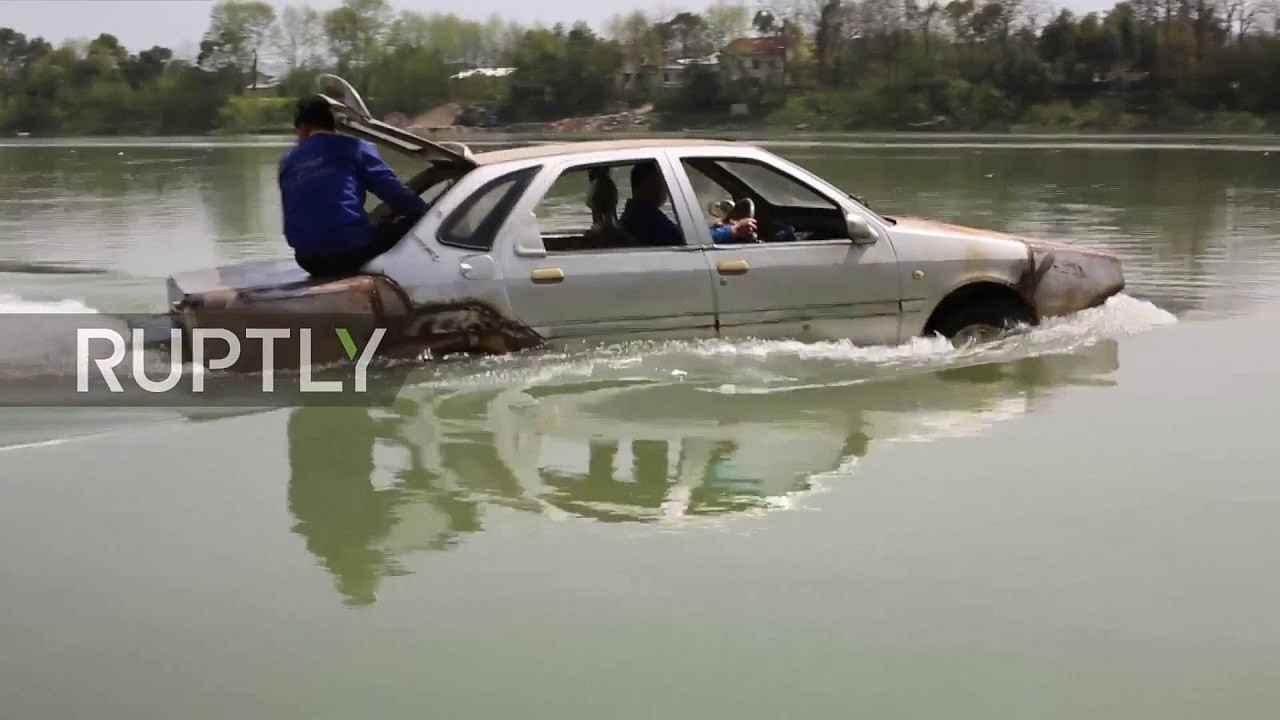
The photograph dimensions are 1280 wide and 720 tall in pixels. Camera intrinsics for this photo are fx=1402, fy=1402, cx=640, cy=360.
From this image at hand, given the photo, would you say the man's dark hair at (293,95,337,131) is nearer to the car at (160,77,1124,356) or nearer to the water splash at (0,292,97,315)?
the car at (160,77,1124,356)

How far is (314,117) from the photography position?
7.34m

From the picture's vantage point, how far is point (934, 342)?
816 cm

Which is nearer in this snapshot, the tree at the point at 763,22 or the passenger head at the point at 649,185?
the passenger head at the point at 649,185

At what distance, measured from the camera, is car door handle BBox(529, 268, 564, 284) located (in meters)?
7.32

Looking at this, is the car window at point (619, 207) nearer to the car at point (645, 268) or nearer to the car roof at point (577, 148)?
the car at point (645, 268)

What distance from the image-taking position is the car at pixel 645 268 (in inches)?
283

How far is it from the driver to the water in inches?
23.9

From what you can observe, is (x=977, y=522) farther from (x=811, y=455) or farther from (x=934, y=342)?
(x=934, y=342)

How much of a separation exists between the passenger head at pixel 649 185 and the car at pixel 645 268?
0.4 inches

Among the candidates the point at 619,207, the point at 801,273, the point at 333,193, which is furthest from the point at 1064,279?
the point at 333,193

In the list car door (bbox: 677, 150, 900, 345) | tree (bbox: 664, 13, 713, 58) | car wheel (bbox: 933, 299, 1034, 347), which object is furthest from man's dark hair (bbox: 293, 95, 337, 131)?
tree (bbox: 664, 13, 713, 58)

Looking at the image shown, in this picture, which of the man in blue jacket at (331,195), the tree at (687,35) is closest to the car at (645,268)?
the man in blue jacket at (331,195)

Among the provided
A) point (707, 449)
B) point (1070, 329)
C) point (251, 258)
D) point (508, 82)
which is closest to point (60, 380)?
point (707, 449)

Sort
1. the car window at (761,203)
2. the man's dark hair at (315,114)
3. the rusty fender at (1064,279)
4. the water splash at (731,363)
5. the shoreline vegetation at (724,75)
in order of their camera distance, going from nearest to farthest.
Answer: the man's dark hair at (315,114), the water splash at (731,363), the car window at (761,203), the rusty fender at (1064,279), the shoreline vegetation at (724,75)
